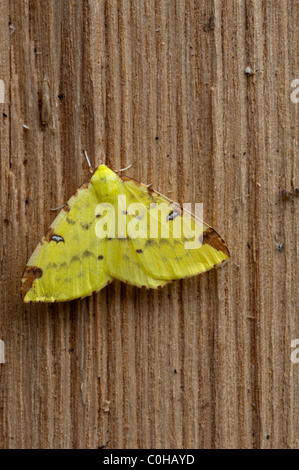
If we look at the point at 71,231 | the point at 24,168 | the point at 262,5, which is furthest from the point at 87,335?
the point at 262,5

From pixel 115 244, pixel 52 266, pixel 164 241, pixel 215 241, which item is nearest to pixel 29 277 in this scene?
pixel 52 266

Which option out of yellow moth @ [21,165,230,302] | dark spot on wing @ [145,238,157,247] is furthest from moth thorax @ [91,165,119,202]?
dark spot on wing @ [145,238,157,247]

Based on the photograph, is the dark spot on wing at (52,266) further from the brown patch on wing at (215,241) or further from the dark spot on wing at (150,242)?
the brown patch on wing at (215,241)

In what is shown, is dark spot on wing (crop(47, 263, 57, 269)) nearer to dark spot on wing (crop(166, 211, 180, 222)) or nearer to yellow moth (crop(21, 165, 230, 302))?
yellow moth (crop(21, 165, 230, 302))

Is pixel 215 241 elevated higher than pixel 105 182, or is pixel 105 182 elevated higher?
pixel 105 182

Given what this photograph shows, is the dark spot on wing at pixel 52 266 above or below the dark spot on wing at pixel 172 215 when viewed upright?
below

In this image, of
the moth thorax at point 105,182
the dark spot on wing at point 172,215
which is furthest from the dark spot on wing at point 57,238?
the dark spot on wing at point 172,215

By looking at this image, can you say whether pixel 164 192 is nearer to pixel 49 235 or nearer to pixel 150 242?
pixel 150 242
